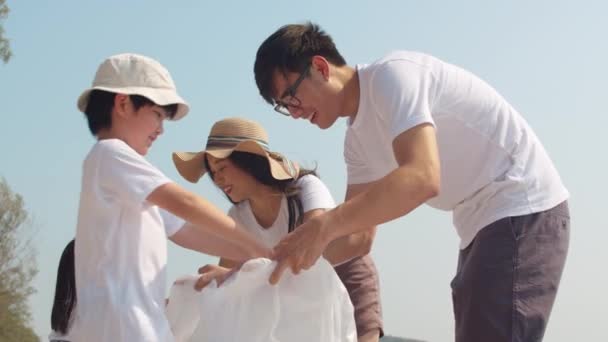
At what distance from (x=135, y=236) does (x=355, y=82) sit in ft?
3.08

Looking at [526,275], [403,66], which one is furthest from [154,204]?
[526,275]

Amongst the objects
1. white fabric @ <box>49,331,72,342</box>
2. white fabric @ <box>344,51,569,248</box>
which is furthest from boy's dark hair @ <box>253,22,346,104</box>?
white fabric @ <box>49,331,72,342</box>

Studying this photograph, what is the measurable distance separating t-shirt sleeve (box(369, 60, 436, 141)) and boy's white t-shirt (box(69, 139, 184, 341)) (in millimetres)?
823

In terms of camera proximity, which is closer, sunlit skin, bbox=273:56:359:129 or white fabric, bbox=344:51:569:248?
white fabric, bbox=344:51:569:248

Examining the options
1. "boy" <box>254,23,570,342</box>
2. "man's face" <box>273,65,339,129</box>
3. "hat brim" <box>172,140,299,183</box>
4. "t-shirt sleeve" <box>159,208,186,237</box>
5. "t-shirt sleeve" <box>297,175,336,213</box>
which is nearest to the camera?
"boy" <box>254,23,570,342</box>

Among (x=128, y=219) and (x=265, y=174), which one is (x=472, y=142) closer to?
(x=128, y=219)

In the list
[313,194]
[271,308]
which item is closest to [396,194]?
[271,308]

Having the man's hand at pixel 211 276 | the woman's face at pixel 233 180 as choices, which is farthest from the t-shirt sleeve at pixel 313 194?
the man's hand at pixel 211 276

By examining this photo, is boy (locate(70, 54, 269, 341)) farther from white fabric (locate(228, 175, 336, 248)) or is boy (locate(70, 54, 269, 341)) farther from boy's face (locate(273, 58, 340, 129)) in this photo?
white fabric (locate(228, 175, 336, 248))

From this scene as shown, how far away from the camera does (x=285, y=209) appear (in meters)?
4.66

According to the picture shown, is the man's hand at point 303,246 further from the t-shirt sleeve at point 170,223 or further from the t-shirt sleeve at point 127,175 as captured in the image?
the t-shirt sleeve at point 170,223

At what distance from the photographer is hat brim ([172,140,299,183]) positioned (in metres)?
4.69

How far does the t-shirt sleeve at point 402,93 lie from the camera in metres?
2.95

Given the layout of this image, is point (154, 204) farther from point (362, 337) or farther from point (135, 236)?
point (362, 337)
